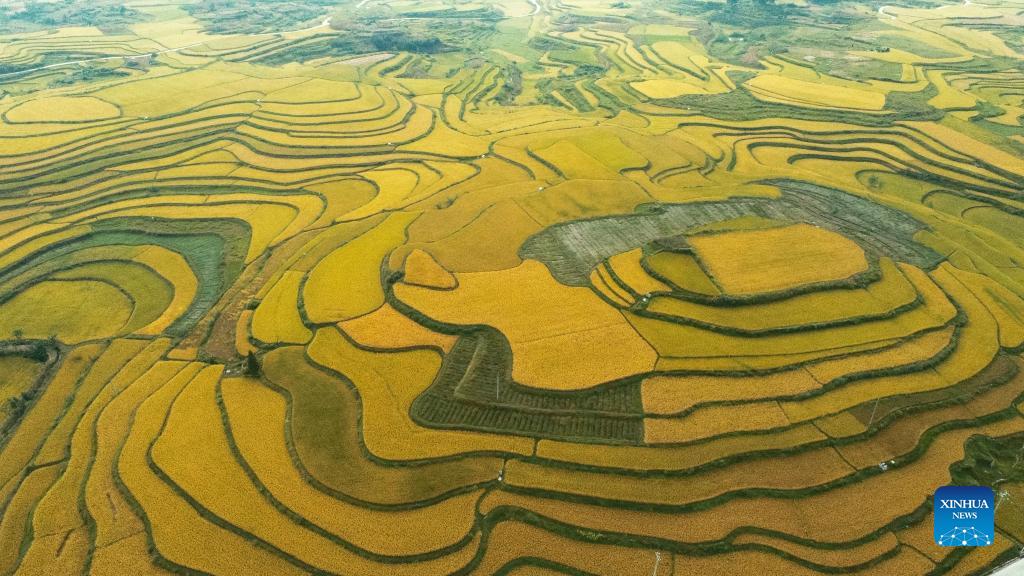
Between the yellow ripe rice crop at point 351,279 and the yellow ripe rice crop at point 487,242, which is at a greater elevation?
the yellow ripe rice crop at point 487,242

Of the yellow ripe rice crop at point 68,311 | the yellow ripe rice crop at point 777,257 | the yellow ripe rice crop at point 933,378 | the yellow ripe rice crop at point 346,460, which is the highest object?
the yellow ripe rice crop at point 777,257

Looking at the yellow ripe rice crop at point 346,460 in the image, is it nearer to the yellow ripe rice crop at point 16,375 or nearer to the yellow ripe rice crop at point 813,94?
the yellow ripe rice crop at point 16,375

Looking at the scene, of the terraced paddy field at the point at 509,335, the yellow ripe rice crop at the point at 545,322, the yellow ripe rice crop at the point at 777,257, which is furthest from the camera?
the yellow ripe rice crop at the point at 777,257

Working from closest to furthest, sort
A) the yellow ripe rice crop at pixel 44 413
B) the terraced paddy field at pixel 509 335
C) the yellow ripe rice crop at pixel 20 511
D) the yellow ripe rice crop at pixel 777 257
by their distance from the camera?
1. the terraced paddy field at pixel 509 335
2. the yellow ripe rice crop at pixel 20 511
3. the yellow ripe rice crop at pixel 44 413
4. the yellow ripe rice crop at pixel 777 257

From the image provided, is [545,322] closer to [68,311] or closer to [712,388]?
[712,388]

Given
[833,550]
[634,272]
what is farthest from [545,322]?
[833,550]

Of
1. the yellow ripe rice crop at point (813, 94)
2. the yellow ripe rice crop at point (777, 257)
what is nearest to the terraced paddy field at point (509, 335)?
the yellow ripe rice crop at point (777, 257)

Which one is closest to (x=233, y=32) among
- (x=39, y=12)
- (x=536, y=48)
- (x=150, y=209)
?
(x=39, y=12)

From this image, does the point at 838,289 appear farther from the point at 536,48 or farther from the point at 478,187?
the point at 536,48
